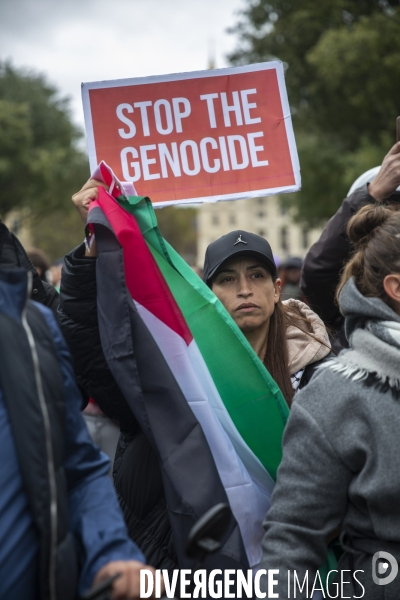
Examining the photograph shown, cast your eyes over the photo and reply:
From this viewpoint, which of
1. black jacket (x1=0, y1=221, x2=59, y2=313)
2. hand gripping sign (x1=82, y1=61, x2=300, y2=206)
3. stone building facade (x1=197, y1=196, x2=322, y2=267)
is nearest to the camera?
black jacket (x1=0, y1=221, x2=59, y2=313)

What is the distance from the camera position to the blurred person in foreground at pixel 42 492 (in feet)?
6.55

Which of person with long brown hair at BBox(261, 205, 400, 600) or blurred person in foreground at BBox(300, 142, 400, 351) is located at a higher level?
blurred person in foreground at BBox(300, 142, 400, 351)

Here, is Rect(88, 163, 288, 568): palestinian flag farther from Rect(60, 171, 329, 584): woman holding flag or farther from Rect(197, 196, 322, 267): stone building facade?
Rect(197, 196, 322, 267): stone building facade

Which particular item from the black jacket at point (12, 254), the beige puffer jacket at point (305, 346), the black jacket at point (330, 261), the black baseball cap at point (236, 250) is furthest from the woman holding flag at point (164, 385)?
the black jacket at point (330, 261)

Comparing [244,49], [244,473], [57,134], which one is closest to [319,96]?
[244,49]

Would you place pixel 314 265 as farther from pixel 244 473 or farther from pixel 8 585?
A: pixel 8 585

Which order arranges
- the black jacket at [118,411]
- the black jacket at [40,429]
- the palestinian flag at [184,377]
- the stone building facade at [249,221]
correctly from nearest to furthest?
the black jacket at [40,429]
the palestinian flag at [184,377]
the black jacket at [118,411]
the stone building facade at [249,221]

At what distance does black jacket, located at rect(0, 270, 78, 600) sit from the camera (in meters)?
2.00

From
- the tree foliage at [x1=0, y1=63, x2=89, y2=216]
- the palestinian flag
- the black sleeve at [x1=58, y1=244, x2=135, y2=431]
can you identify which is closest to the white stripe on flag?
the palestinian flag

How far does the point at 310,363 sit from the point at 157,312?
2.39 feet

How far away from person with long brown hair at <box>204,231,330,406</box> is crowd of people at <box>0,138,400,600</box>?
12 mm

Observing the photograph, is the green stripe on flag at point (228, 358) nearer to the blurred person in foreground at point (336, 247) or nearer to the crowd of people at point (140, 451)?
the crowd of people at point (140, 451)

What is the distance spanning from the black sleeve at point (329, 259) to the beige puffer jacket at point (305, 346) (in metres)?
0.43

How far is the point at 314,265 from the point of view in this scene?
3.75 m
